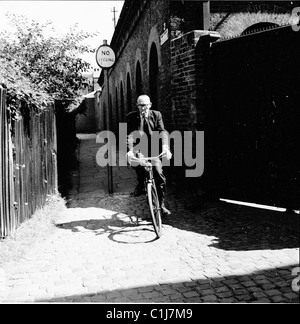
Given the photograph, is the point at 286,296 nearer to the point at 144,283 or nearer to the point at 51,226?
the point at 144,283

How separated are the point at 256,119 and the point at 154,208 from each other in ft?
6.79

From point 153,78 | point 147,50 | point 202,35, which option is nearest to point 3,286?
point 202,35

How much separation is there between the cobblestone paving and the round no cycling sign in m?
3.38

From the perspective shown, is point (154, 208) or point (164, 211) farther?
point (164, 211)

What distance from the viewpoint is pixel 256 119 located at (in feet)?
18.5

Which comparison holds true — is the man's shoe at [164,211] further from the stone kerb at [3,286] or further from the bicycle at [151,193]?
the stone kerb at [3,286]

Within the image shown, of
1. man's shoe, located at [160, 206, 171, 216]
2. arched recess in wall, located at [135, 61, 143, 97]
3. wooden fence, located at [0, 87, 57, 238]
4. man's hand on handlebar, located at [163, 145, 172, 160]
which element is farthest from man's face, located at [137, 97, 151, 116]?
arched recess in wall, located at [135, 61, 143, 97]

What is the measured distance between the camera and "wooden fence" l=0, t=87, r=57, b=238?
4.64 m

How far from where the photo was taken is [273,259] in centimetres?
404

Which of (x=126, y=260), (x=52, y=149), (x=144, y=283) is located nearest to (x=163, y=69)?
(x=52, y=149)

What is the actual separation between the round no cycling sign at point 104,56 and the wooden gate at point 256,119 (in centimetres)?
236

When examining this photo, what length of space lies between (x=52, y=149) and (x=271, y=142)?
4232mm

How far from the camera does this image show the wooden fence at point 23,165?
464 centimetres

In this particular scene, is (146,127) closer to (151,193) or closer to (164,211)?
(151,193)
